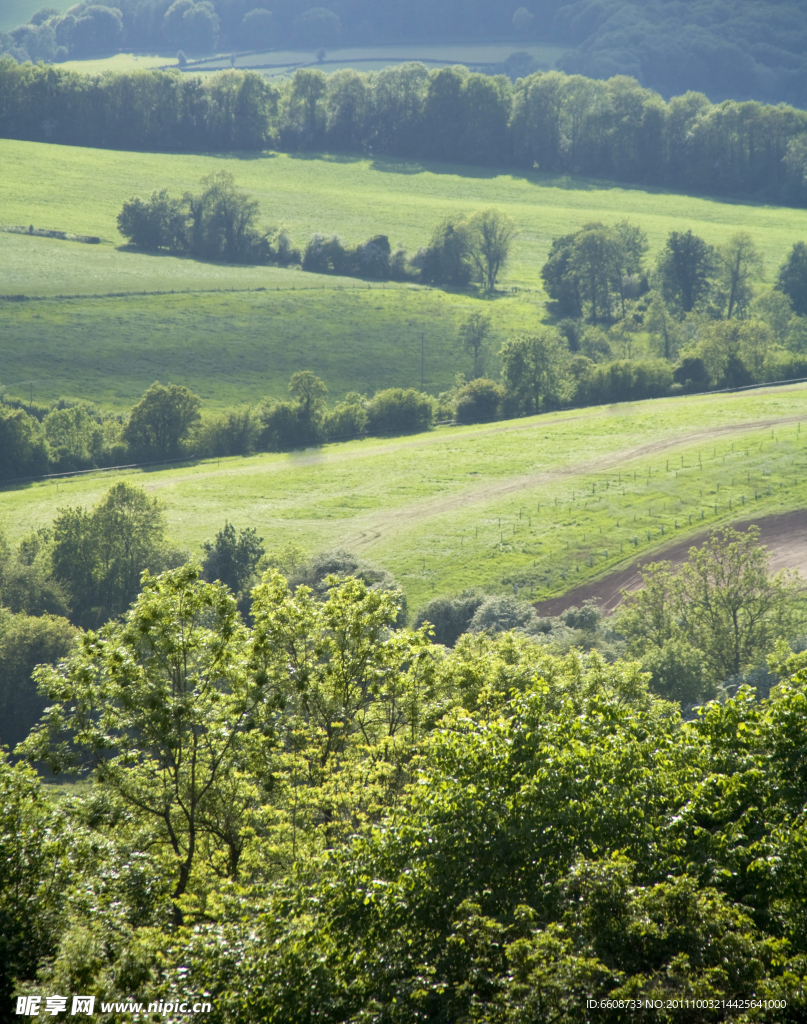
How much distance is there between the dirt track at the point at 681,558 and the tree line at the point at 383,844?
51136 millimetres

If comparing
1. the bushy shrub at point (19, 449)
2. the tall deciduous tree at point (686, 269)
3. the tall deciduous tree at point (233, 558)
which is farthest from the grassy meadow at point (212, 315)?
the tall deciduous tree at point (233, 558)

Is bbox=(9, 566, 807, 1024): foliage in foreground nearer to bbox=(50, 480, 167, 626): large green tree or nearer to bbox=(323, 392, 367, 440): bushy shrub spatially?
bbox=(50, 480, 167, 626): large green tree

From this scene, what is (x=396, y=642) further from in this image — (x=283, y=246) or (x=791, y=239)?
(x=791, y=239)

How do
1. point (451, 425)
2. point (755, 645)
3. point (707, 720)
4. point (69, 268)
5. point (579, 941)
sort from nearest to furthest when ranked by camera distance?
point (579, 941)
point (707, 720)
point (755, 645)
point (451, 425)
point (69, 268)

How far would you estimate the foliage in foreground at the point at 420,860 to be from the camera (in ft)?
54.9

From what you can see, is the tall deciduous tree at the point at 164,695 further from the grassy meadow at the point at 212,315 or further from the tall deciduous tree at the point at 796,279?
the tall deciduous tree at the point at 796,279

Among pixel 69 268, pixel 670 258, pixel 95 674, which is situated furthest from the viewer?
pixel 670 258

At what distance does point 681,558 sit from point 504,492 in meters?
25.6

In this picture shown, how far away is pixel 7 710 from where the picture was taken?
239 feet

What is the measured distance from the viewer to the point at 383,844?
65.7 ft

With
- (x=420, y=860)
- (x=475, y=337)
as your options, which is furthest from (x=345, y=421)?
(x=420, y=860)

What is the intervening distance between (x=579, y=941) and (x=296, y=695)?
49.9 feet

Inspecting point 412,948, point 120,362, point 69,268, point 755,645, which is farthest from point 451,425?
point 412,948

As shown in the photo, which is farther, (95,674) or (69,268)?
(69,268)
